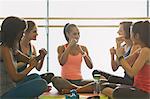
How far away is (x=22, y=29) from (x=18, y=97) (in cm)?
48

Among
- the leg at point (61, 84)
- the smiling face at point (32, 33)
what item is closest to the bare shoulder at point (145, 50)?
→ the leg at point (61, 84)

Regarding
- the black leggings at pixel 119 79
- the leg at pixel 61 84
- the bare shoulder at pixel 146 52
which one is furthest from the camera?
the leg at pixel 61 84

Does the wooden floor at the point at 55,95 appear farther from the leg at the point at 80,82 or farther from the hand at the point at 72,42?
the hand at the point at 72,42

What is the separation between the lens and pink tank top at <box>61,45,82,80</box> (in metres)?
3.03

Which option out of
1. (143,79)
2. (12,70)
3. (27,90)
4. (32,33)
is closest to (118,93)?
(143,79)

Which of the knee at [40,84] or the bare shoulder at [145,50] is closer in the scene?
the bare shoulder at [145,50]

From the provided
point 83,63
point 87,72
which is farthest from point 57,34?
point 83,63

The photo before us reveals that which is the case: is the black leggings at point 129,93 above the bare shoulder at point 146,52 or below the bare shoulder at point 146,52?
below

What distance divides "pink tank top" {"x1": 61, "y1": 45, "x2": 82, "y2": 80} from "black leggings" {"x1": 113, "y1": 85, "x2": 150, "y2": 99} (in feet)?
2.46

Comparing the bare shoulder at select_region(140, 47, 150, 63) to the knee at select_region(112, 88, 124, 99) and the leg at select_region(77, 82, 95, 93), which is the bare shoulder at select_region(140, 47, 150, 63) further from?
the leg at select_region(77, 82, 95, 93)

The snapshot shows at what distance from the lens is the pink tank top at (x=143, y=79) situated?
211cm

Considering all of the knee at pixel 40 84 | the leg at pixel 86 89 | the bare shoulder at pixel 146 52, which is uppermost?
the bare shoulder at pixel 146 52
